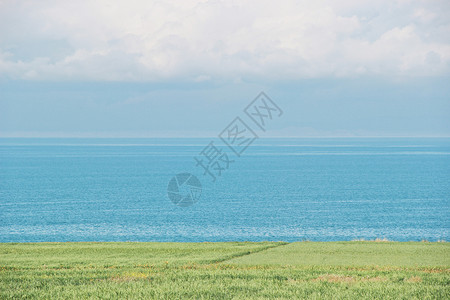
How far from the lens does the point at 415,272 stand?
2466 centimetres

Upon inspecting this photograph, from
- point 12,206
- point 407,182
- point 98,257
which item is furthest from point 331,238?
point 407,182

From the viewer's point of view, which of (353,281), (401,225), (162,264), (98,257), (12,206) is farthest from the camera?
(12,206)

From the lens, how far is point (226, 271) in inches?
989

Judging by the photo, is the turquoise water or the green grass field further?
the turquoise water

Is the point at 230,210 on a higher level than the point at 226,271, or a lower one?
lower

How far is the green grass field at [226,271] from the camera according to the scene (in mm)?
19188

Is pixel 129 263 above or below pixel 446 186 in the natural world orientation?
above

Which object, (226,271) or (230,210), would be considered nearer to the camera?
(226,271)

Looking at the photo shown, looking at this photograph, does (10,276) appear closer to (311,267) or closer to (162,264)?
(162,264)

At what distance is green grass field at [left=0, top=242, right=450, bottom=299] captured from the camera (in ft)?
63.0

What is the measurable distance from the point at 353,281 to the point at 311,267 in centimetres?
573

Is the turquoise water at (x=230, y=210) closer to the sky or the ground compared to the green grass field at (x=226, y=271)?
closer to the ground

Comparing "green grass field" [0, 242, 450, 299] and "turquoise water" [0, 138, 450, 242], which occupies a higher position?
"green grass field" [0, 242, 450, 299]

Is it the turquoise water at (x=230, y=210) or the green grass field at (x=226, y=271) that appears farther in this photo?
the turquoise water at (x=230, y=210)
